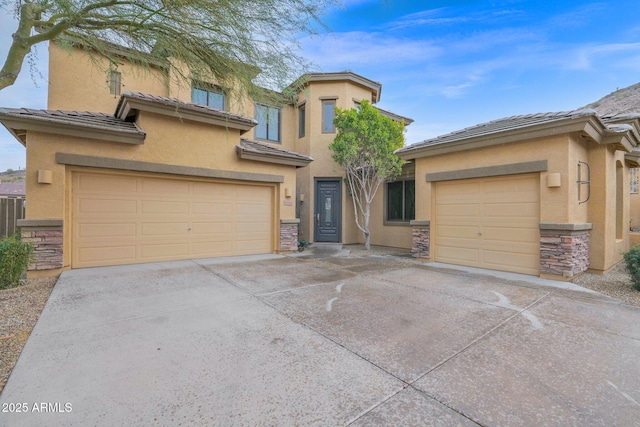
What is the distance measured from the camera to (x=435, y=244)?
865 centimetres

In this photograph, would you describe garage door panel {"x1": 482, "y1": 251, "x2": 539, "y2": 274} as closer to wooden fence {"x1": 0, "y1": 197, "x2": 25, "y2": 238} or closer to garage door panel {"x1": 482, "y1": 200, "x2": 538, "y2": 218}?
garage door panel {"x1": 482, "y1": 200, "x2": 538, "y2": 218}

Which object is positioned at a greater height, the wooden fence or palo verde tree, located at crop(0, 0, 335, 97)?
palo verde tree, located at crop(0, 0, 335, 97)

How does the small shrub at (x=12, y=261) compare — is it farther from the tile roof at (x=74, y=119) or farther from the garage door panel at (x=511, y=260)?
the garage door panel at (x=511, y=260)

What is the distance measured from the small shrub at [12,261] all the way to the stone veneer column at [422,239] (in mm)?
9273

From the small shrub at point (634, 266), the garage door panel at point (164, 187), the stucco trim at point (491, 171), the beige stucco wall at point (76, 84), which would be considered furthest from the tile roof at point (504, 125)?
the beige stucco wall at point (76, 84)

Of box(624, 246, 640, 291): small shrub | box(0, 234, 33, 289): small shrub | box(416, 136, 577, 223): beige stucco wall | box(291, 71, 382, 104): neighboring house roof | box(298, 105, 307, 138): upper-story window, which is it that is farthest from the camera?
box(298, 105, 307, 138): upper-story window

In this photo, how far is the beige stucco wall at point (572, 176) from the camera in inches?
245

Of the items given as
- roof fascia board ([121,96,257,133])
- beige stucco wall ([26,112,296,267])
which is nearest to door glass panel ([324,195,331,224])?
beige stucco wall ([26,112,296,267])

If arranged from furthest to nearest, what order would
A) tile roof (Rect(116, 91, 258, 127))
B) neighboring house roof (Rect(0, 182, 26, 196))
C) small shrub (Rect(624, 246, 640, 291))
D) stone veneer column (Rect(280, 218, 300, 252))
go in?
neighboring house roof (Rect(0, 182, 26, 196)), stone veneer column (Rect(280, 218, 300, 252)), tile roof (Rect(116, 91, 258, 127)), small shrub (Rect(624, 246, 640, 291))

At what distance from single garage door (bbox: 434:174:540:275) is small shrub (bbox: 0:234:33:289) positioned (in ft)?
31.6

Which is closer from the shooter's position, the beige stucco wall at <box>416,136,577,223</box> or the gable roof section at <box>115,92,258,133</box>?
the beige stucco wall at <box>416,136,577,223</box>

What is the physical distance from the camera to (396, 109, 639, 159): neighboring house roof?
6016mm

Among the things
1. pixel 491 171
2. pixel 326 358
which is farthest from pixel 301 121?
pixel 326 358

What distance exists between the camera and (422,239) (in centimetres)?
879
